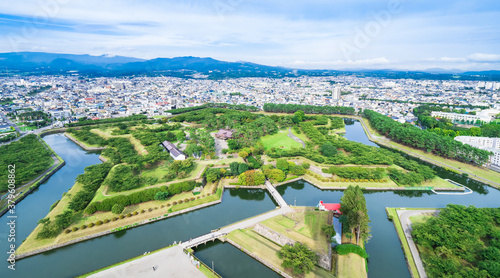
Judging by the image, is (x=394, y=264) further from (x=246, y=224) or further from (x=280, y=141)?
(x=280, y=141)

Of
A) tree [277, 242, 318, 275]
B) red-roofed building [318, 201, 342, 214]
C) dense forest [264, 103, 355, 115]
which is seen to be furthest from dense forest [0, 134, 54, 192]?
dense forest [264, 103, 355, 115]

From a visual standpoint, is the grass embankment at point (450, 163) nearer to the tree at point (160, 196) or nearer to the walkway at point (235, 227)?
the walkway at point (235, 227)

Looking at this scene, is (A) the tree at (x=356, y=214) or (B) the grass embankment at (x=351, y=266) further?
(A) the tree at (x=356, y=214)

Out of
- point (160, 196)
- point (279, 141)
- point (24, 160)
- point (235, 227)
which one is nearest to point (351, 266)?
point (235, 227)

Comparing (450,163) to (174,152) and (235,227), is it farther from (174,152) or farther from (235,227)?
(174,152)

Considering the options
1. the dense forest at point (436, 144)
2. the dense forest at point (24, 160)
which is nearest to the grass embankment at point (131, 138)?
the dense forest at point (24, 160)
